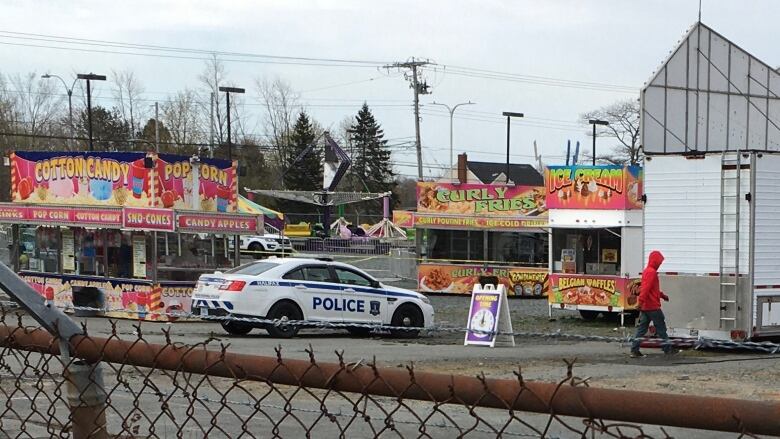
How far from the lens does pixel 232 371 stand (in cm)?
291

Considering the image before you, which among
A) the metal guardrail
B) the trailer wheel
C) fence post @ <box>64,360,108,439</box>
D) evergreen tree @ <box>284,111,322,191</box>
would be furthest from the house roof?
fence post @ <box>64,360,108,439</box>

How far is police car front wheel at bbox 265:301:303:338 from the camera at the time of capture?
18531mm

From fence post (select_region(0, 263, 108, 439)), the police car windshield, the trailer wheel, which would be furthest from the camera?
the trailer wheel

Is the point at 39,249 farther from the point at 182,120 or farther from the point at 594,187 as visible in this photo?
the point at 182,120

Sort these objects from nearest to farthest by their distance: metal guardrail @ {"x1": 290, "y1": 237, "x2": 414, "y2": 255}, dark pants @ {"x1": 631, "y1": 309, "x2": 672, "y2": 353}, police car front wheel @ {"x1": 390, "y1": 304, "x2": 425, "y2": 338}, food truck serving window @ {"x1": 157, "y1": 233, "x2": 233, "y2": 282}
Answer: dark pants @ {"x1": 631, "y1": 309, "x2": 672, "y2": 353} → police car front wheel @ {"x1": 390, "y1": 304, "x2": 425, "y2": 338} → food truck serving window @ {"x1": 157, "y1": 233, "x2": 233, "y2": 282} → metal guardrail @ {"x1": 290, "y1": 237, "x2": 414, "y2": 255}

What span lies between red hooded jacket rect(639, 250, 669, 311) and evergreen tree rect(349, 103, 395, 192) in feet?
234

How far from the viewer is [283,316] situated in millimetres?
18609

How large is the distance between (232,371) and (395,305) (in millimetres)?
17196

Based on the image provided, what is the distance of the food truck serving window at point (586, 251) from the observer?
2364 cm

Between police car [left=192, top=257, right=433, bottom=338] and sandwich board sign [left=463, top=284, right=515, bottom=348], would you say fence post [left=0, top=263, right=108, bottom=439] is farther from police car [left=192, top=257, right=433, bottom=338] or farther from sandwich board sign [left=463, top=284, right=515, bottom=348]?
police car [left=192, top=257, right=433, bottom=338]

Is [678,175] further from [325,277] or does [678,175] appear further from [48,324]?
[48,324]

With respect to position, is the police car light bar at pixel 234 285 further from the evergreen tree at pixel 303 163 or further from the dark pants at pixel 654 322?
the evergreen tree at pixel 303 163

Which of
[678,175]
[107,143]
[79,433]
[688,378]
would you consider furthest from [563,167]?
[107,143]

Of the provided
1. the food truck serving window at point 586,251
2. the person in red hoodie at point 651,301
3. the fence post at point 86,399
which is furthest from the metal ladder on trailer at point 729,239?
the fence post at point 86,399
